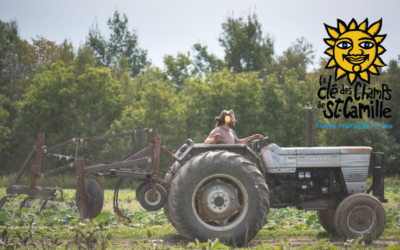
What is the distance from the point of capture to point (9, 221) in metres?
6.19

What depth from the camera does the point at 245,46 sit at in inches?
1371

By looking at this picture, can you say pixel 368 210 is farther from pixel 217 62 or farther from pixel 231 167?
pixel 217 62

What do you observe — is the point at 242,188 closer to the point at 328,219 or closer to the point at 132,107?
the point at 328,219

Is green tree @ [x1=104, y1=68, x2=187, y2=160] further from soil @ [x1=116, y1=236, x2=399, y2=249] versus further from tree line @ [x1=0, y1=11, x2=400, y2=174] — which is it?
soil @ [x1=116, y1=236, x2=399, y2=249]

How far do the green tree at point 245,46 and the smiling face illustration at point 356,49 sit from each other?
2353cm

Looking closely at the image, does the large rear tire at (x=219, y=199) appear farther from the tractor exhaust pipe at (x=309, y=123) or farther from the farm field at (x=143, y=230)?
the tractor exhaust pipe at (x=309, y=123)

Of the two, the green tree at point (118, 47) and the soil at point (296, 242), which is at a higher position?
the green tree at point (118, 47)

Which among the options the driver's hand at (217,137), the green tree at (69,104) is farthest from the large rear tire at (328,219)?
the green tree at (69,104)

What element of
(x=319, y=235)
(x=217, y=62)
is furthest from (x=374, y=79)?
(x=319, y=235)

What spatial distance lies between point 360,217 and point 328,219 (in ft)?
2.51

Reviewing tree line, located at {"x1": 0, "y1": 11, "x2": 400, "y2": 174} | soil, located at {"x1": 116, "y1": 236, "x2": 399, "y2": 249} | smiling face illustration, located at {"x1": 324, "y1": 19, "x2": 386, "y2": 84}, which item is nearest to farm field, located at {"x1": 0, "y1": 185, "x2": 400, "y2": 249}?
soil, located at {"x1": 116, "y1": 236, "x2": 399, "y2": 249}

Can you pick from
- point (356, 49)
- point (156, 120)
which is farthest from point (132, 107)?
point (356, 49)

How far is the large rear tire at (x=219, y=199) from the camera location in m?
4.93

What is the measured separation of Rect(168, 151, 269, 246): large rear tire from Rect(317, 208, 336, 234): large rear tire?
5.07ft
